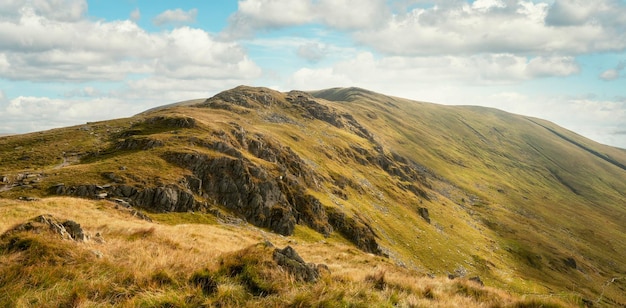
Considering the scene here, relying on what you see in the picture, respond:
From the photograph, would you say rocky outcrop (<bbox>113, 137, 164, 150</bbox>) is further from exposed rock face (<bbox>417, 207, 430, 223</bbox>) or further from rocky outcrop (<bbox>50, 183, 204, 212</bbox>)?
exposed rock face (<bbox>417, 207, 430, 223</bbox>)

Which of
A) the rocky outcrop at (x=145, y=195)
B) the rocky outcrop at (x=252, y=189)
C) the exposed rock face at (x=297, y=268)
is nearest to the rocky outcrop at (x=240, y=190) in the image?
the rocky outcrop at (x=252, y=189)

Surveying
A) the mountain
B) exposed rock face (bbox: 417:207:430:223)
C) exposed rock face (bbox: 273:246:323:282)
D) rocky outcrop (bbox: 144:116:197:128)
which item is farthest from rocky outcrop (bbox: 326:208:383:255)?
exposed rock face (bbox: 273:246:323:282)

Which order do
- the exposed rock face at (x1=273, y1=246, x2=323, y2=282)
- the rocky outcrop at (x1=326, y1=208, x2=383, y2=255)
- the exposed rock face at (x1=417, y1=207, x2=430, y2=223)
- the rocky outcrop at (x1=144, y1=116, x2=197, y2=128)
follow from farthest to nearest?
the exposed rock face at (x1=417, y1=207, x2=430, y2=223), the rocky outcrop at (x1=144, y1=116, x2=197, y2=128), the rocky outcrop at (x1=326, y1=208, x2=383, y2=255), the exposed rock face at (x1=273, y1=246, x2=323, y2=282)

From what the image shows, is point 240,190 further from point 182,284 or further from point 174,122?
point 182,284

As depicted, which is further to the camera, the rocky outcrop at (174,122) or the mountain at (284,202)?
the rocky outcrop at (174,122)

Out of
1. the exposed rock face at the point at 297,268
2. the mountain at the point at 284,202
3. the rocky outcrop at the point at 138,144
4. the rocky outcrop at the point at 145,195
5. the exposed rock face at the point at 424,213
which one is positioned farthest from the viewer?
the exposed rock face at the point at 424,213

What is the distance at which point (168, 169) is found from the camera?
2354 inches

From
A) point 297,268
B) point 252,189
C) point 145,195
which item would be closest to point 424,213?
point 252,189

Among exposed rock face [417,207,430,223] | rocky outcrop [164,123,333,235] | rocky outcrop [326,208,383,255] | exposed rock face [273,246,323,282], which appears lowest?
exposed rock face [417,207,430,223]

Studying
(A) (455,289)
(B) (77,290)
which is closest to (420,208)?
(A) (455,289)

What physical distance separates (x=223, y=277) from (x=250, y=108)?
14897cm

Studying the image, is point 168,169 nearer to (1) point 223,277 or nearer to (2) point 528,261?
(1) point 223,277

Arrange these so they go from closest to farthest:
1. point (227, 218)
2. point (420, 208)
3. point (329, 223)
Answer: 1. point (227, 218)
2. point (329, 223)
3. point (420, 208)

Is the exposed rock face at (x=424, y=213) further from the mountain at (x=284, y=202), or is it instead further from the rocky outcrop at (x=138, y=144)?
the rocky outcrop at (x=138, y=144)
